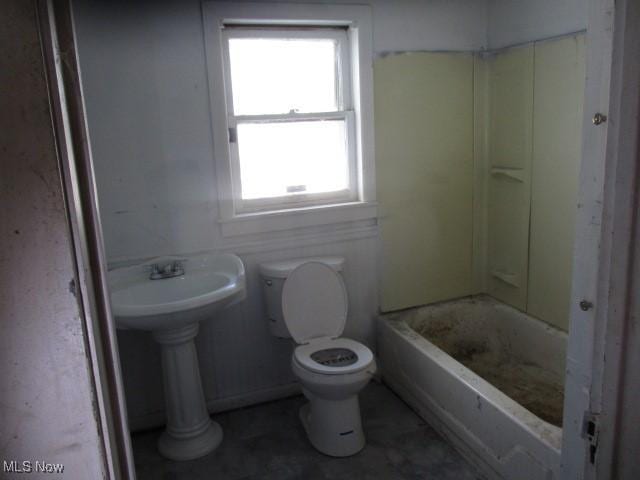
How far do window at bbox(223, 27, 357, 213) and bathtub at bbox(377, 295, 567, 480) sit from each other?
91 cm

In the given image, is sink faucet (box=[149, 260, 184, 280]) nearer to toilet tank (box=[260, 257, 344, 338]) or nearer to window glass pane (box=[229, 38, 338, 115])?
toilet tank (box=[260, 257, 344, 338])

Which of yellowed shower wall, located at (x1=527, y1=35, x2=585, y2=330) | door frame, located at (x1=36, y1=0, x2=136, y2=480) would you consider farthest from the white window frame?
door frame, located at (x1=36, y1=0, x2=136, y2=480)

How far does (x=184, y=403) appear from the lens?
8.05 ft

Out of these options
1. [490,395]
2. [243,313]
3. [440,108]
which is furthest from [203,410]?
[440,108]

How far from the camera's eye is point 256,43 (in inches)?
102

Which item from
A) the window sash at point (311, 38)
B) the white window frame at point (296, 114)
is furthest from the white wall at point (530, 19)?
the window sash at point (311, 38)

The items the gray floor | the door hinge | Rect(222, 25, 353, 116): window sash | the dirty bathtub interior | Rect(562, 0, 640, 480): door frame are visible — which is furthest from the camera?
the dirty bathtub interior

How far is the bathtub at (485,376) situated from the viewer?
79.3 inches

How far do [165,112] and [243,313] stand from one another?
109cm

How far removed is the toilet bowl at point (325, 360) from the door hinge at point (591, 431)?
4.12 feet

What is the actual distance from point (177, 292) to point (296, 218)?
726 mm

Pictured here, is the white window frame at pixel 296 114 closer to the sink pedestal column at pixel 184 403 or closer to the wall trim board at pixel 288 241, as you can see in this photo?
the wall trim board at pixel 288 241

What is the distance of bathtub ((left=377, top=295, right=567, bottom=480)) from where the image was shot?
2.01 meters

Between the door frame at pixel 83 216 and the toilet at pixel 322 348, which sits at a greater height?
the door frame at pixel 83 216
